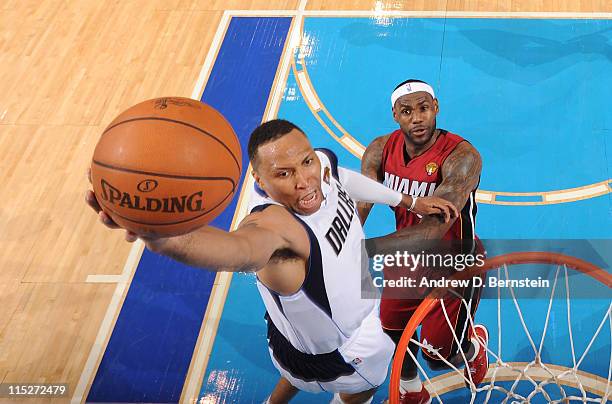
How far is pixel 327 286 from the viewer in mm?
3508

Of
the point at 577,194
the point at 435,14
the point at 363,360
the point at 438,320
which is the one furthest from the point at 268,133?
the point at 435,14

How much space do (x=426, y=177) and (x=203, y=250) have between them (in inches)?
75.0

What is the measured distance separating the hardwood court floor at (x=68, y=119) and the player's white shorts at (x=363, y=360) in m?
1.89

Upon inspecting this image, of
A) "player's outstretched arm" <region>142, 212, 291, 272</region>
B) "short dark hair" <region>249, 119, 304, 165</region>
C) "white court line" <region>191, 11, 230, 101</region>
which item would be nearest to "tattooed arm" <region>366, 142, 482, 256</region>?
"short dark hair" <region>249, 119, 304, 165</region>

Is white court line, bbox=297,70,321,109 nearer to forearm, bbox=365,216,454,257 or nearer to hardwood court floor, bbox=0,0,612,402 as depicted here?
hardwood court floor, bbox=0,0,612,402

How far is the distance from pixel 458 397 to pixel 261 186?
2.01 m

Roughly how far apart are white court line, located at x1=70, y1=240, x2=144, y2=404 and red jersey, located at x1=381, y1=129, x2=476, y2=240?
2.18 metres

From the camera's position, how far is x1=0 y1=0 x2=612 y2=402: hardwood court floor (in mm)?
5281

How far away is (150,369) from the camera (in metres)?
4.95

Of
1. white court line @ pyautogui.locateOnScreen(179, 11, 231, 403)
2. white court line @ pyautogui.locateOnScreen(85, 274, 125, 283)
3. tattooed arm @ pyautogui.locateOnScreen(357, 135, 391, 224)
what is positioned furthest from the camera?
white court line @ pyautogui.locateOnScreen(85, 274, 125, 283)

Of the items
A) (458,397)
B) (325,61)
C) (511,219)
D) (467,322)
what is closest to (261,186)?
(467,322)

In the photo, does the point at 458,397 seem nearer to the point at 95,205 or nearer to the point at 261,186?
the point at 261,186

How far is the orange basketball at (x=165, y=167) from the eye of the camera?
2783 millimetres

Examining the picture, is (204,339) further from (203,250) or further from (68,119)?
(68,119)
